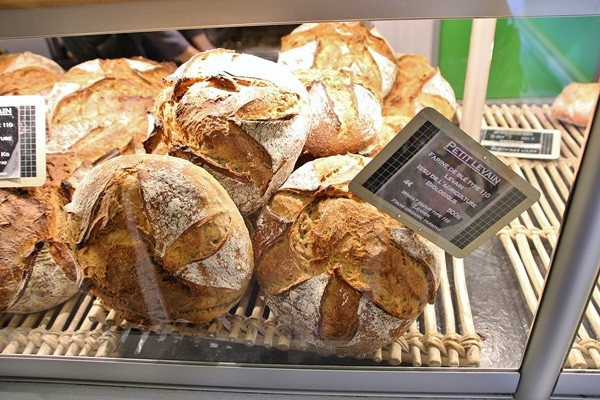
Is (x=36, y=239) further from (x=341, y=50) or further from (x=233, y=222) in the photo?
(x=341, y=50)

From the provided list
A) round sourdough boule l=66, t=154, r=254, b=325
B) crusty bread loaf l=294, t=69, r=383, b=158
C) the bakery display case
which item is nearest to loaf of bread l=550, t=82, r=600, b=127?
the bakery display case

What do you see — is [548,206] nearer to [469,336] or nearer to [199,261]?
[469,336]

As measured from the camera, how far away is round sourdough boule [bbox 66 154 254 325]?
94cm

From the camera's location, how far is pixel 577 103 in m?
1.06

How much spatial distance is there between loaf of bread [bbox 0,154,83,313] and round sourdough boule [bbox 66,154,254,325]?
0.46 feet

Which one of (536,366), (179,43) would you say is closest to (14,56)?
(179,43)

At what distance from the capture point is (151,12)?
2.51 feet

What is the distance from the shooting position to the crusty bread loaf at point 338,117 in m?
1.19

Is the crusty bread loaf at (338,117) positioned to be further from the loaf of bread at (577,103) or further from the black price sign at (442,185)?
the loaf of bread at (577,103)

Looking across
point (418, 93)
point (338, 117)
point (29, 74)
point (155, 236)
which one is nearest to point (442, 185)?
point (338, 117)


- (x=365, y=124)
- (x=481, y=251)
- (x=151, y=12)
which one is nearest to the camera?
(x=151, y=12)

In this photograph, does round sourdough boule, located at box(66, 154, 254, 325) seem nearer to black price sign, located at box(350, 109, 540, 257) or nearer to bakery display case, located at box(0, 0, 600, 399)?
bakery display case, located at box(0, 0, 600, 399)

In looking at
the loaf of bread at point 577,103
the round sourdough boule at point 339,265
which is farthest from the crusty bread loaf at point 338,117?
the loaf of bread at point 577,103

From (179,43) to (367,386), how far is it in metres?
0.89
